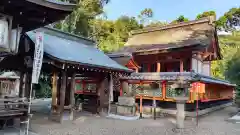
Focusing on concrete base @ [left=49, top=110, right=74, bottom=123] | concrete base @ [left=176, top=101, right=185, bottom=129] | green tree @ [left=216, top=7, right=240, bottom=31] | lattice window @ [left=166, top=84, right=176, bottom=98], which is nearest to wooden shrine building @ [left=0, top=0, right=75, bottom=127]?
concrete base @ [left=49, top=110, right=74, bottom=123]

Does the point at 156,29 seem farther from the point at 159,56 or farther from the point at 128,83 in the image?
the point at 128,83

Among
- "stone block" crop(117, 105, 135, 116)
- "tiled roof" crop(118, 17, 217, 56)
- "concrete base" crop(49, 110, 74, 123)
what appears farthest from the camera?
"tiled roof" crop(118, 17, 217, 56)

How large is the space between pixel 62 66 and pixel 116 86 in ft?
24.5

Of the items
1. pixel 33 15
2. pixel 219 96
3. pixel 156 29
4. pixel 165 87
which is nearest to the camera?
pixel 33 15

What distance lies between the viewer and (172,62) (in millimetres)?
17984

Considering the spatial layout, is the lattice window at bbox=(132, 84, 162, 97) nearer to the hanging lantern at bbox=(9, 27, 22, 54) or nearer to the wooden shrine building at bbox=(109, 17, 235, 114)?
the wooden shrine building at bbox=(109, 17, 235, 114)

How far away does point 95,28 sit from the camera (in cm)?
3362

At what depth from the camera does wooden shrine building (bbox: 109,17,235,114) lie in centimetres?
1268

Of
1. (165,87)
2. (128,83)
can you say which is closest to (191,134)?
(165,87)

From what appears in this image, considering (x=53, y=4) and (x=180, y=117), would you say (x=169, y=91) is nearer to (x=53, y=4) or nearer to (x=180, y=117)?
(x=180, y=117)

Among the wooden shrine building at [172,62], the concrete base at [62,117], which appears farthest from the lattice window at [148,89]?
the concrete base at [62,117]

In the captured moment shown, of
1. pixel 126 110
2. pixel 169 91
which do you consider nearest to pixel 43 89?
pixel 126 110

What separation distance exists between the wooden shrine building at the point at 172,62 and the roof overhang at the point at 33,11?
7519mm

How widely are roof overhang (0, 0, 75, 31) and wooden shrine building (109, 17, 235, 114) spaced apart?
7.52 m
